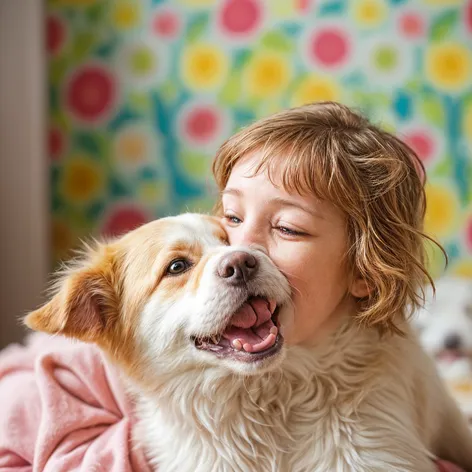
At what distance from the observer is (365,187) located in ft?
3.84

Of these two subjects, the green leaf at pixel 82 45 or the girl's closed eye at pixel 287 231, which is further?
the green leaf at pixel 82 45

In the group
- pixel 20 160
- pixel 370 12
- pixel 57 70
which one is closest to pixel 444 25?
pixel 370 12

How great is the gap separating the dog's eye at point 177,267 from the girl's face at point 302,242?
0.32ft

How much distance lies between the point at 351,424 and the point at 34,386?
65 centimetres

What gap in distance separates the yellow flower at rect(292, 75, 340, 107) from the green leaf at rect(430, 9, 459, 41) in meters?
0.49

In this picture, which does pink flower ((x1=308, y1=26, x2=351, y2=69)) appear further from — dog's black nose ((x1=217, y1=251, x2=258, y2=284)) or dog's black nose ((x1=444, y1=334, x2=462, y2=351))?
dog's black nose ((x1=217, y1=251, x2=258, y2=284))

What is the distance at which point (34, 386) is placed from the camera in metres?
1.39

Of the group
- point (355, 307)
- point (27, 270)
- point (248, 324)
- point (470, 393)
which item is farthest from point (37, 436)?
point (27, 270)

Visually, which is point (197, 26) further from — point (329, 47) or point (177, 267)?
point (177, 267)

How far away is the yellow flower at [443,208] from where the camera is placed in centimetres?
307

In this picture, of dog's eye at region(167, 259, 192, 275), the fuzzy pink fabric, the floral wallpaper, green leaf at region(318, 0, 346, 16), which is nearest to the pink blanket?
the fuzzy pink fabric

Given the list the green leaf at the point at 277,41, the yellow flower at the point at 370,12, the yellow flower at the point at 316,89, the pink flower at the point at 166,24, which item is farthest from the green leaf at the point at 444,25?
the pink flower at the point at 166,24

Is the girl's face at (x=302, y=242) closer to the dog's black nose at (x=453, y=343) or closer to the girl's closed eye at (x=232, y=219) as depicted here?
the girl's closed eye at (x=232, y=219)

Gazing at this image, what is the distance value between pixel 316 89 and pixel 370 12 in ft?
1.34
